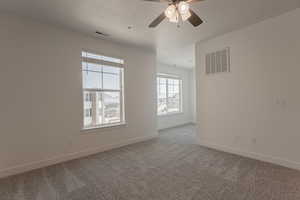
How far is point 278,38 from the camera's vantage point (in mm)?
2965

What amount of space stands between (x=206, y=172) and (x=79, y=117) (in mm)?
2921

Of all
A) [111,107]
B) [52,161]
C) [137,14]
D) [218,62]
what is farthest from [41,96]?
[218,62]

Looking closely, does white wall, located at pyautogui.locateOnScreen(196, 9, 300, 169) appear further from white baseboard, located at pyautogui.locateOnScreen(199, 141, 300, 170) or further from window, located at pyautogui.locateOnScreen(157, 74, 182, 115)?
window, located at pyautogui.locateOnScreen(157, 74, 182, 115)

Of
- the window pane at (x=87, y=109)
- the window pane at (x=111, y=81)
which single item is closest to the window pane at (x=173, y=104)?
the window pane at (x=111, y=81)

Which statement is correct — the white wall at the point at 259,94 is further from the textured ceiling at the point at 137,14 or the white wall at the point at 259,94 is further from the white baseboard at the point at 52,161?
the white baseboard at the point at 52,161

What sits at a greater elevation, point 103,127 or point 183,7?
point 183,7

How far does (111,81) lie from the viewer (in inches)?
169

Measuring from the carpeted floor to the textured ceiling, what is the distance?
9.40 ft

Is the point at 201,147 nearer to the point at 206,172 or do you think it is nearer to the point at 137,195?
the point at 206,172

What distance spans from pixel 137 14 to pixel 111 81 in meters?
1.98

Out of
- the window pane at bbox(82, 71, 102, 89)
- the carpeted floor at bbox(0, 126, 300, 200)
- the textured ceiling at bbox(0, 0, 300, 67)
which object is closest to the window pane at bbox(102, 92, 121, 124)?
the window pane at bbox(82, 71, 102, 89)

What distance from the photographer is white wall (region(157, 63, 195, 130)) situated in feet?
21.8

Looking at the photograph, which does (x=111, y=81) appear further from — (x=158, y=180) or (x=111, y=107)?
(x=158, y=180)

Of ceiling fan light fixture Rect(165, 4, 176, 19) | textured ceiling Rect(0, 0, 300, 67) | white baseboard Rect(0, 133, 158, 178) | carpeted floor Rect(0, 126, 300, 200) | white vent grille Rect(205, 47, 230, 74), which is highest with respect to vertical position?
textured ceiling Rect(0, 0, 300, 67)
